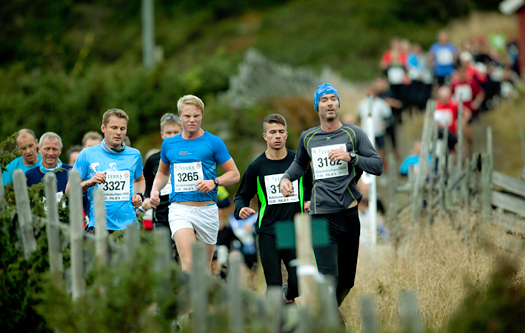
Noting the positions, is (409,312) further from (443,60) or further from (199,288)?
(443,60)

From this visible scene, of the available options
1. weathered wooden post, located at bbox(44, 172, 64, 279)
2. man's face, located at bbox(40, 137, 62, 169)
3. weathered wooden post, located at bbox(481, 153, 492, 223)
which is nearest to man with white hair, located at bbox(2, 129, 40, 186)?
man's face, located at bbox(40, 137, 62, 169)

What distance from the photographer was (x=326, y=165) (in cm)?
528

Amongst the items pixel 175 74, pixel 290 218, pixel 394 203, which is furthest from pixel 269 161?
pixel 175 74

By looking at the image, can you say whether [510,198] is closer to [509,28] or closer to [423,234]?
[423,234]

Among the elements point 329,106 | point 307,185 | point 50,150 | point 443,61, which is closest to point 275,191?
point 307,185

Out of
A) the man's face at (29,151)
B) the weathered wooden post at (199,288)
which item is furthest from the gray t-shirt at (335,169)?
the man's face at (29,151)

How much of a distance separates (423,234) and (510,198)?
1.82m

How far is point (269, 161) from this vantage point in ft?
19.4

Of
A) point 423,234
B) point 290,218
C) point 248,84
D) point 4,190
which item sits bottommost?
point 423,234

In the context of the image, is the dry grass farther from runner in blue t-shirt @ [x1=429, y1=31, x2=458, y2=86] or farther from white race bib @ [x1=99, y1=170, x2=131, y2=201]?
runner in blue t-shirt @ [x1=429, y1=31, x2=458, y2=86]

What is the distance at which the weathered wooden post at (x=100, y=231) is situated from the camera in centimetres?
376

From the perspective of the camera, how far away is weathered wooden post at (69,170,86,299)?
3.90 m

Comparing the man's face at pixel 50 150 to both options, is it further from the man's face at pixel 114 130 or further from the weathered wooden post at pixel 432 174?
the weathered wooden post at pixel 432 174

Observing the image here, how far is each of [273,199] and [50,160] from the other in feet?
7.94
